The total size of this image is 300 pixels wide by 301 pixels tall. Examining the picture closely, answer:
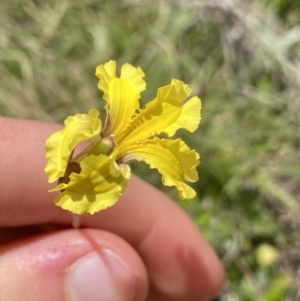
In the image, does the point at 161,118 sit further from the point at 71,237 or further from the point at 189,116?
the point at 71,237

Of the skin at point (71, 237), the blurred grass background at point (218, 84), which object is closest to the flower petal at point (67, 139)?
the skin at point (71, 237)

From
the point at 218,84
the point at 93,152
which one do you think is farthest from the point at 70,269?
the point at 218,84

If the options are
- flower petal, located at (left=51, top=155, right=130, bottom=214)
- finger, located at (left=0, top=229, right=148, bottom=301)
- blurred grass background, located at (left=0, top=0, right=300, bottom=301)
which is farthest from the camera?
blurred grass background, located at (left=0, top=0, right=300, bottom=301)

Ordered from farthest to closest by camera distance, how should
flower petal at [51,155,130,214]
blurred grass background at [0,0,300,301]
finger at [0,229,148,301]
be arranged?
blurred grass background at [0,0,300,301] < finger at [0,229,148,301] < flower petal at [51,155,130,214]

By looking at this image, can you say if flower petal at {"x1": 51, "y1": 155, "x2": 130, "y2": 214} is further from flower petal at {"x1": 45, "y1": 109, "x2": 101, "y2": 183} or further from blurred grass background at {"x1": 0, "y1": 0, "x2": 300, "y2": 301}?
blurred grass background at {"x1": 0, "y1": 0, "x2": 300, "y2": 301}

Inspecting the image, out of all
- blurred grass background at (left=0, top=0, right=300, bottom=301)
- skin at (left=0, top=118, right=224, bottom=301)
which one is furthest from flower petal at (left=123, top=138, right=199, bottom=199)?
blurred grass background at (left=0, top=0, right=300, bottom=301)

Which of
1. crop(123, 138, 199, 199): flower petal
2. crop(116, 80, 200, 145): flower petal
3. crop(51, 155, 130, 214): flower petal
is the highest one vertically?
crop(116, 80, 200, 145): flower petal

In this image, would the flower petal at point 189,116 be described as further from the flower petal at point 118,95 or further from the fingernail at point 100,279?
the fingernail at point 100,279
